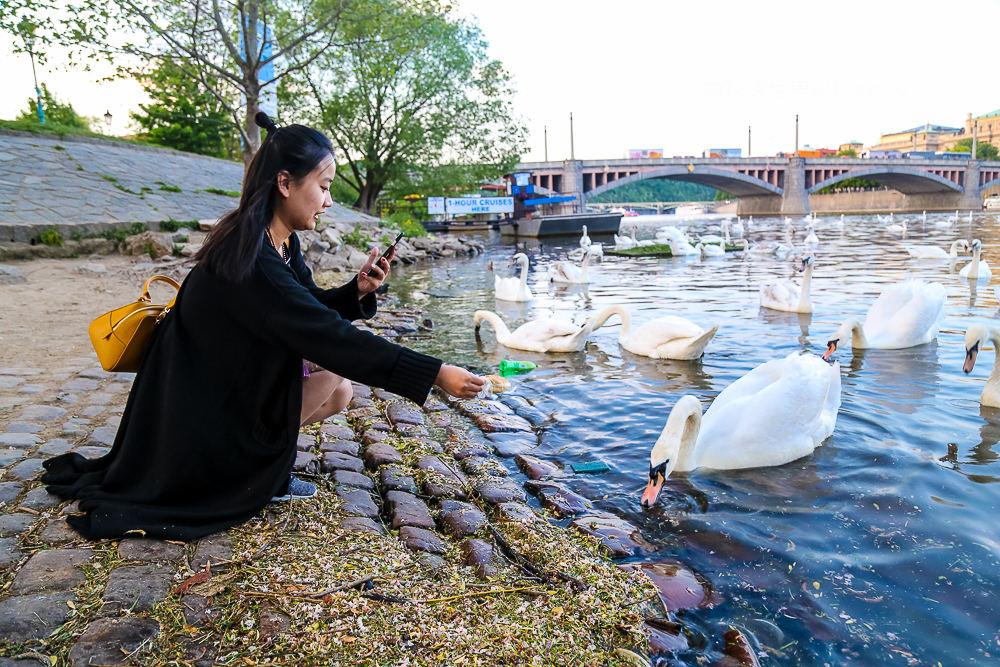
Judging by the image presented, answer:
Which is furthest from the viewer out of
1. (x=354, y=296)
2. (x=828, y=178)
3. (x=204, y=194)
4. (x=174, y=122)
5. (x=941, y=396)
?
(x=828, y=178)

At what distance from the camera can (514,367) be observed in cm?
667

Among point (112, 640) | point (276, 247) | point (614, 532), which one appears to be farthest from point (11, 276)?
point (614, 532)

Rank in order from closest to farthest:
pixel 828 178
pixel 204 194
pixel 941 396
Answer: pixel 941 396, pixel 204 194, pixel 828 178

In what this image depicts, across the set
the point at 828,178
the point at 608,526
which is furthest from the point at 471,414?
the point at 828,178

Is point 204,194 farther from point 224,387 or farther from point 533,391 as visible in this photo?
point 224,387

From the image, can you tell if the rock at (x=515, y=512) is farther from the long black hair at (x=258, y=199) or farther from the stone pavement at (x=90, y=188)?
the stone pavement at (x=90, y=188)

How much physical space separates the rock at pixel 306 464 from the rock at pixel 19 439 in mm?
1367

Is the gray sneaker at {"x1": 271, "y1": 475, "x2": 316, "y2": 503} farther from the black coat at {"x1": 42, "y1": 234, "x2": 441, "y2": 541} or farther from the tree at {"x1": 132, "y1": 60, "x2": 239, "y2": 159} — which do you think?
the tree at {"x1": 132, "y1": 60, "x2": 239, "y2": 159}

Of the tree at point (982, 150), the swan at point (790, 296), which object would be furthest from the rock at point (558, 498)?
the tree at point (982, 150)

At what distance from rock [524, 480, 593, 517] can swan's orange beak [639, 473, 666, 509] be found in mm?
292

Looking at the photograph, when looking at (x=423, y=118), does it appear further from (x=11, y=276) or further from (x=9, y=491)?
(x=9, y=491)

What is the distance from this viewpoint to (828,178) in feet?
220

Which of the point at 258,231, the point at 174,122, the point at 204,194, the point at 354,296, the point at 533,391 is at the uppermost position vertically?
the point at 174,122

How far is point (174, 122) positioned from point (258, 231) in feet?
89.9
